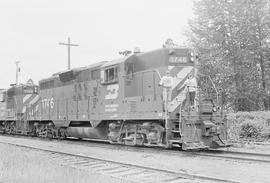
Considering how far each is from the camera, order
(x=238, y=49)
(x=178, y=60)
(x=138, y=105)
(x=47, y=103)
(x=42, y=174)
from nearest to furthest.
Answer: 1. (x=42, y=174)
2. (x=178, y=60)
3. (x=138, y=105)
4. (x=47, y=103)
5. (x=238, y=49)

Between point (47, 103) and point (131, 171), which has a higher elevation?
point (47, 103)

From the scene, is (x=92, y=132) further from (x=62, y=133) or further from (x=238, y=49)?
(x=238, y=49)

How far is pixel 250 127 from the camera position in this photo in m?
15.9

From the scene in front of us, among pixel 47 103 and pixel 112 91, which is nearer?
pixel 112 91

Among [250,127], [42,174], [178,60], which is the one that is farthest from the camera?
[250,127]

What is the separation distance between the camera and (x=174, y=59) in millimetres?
12422

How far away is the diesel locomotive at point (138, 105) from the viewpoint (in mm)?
11422

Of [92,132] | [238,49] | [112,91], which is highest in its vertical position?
[238,49]

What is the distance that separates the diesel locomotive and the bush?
2937 millimetres

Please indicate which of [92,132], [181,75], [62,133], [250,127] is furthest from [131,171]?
[62,133]

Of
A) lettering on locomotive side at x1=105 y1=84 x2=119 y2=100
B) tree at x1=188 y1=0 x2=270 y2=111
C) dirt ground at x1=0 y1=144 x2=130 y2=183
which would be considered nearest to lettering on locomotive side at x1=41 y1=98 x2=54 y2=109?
lettering on locomotive side at x1=105 y1=84 x2=119 y2=100

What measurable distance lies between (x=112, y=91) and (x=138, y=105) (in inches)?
68.4

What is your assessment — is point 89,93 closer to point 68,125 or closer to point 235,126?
point 68,125

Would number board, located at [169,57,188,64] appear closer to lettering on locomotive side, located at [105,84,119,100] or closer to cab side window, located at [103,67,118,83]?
cab side window, located at [103,67,118,83]
